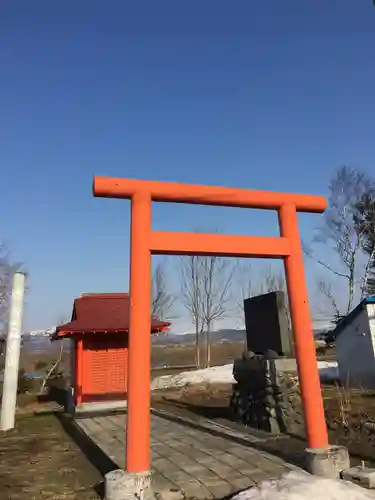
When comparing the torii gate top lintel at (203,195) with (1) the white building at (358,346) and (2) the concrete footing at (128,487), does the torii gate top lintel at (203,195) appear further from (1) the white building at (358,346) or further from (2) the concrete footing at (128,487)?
(1) the white building at (358,346)

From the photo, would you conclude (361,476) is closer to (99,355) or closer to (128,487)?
(128,487)

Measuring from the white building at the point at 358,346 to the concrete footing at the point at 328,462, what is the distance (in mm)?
10100

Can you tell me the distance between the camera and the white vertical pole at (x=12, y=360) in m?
9.42

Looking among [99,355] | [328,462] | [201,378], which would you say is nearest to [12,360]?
[99,355]

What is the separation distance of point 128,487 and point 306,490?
6.05 ft

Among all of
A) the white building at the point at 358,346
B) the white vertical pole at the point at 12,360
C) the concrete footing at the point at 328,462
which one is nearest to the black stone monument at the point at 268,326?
the concrete footing at the point at 328,462

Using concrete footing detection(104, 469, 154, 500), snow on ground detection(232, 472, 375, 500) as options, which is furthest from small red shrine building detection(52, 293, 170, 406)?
snow on ground detection(232, 472, 375, 500)

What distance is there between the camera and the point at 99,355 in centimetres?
1366

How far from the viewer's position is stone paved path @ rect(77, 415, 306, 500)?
495cm

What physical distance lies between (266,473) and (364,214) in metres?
19.6

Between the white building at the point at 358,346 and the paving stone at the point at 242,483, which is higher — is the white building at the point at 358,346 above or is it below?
above

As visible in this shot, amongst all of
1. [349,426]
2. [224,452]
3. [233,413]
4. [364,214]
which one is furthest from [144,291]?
[364,214]

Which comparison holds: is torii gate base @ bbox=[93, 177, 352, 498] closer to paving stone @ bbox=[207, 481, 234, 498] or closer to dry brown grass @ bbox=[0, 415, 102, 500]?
paving stone @ bbox=[207, 481, 234, 498]

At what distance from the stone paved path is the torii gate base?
0.83 m
